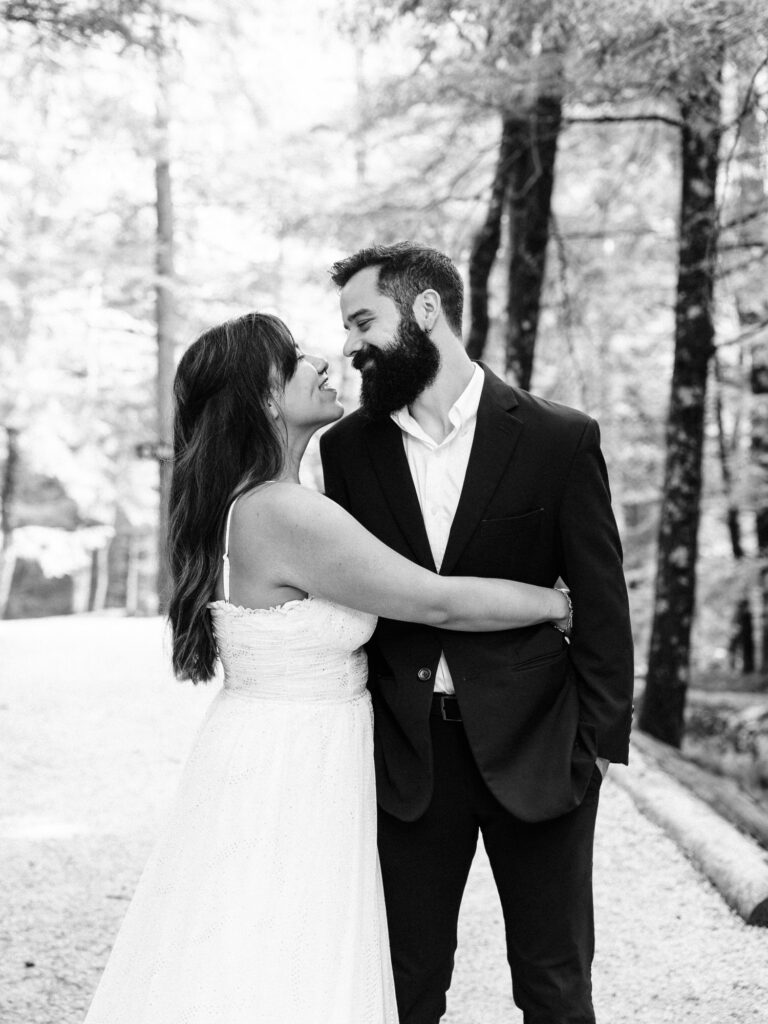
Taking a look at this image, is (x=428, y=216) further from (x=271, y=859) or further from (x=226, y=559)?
(x=271, y=859)

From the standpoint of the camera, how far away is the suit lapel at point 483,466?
8.50ft

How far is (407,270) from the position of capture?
2727 millimetres

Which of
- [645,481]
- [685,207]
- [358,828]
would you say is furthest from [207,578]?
[645,481]

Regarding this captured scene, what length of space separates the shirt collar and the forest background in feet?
7.92

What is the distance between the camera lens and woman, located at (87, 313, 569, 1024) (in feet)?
8.00

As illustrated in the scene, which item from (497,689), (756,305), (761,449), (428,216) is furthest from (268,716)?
(761,449)

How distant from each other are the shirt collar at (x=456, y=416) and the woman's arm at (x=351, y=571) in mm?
339

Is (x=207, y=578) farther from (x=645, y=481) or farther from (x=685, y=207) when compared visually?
(x=645, y=481)

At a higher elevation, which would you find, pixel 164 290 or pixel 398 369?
pixel 164 290

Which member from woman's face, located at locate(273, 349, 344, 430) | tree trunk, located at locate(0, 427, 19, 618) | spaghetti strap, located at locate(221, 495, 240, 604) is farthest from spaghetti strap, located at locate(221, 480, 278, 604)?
tree trunk, located at locate(0, 427, 19, 618)

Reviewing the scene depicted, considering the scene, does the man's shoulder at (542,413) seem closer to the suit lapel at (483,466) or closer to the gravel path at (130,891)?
the suit lapel at (483,466)

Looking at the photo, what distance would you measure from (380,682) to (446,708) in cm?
19

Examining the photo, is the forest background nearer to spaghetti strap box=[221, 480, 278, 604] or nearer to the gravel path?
the gravel path

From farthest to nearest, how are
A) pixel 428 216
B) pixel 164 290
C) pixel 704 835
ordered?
pixel 164 290, pixel 428 216, pixel 704 835
